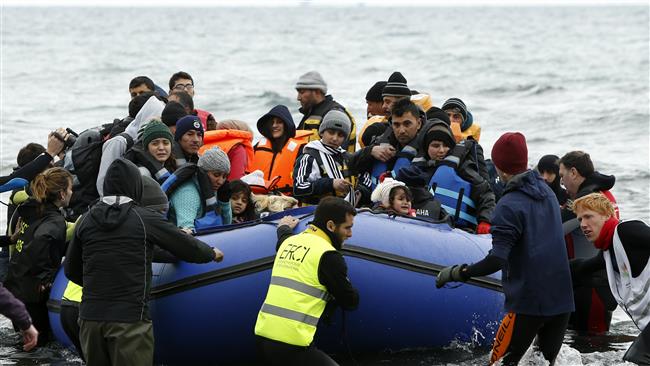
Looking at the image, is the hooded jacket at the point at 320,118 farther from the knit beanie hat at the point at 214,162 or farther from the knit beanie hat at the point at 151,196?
the knit beanie hat at the point at 151,196

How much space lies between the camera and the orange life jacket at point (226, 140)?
25.8ft

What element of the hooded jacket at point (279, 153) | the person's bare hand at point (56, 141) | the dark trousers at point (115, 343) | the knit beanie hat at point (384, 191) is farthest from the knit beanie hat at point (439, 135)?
the person's bare hand at point (56, 141)

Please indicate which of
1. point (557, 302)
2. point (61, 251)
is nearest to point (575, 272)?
point (557, 302)

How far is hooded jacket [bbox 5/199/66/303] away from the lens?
7.30 m

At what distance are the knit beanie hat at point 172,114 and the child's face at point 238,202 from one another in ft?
2.86

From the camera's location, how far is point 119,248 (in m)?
5.65

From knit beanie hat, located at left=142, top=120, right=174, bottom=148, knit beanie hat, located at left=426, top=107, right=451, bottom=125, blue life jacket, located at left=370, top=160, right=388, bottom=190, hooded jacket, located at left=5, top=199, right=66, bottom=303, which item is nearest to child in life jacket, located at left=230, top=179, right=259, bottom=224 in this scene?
knit beanie hat, located at left=142, top=120, right=174, bottom=148

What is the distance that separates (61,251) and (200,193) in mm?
1077

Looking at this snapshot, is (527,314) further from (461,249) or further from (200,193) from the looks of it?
(200,193)

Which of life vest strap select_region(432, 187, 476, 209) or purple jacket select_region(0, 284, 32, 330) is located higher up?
life vest strap select_region(432, 187, 476, 209)

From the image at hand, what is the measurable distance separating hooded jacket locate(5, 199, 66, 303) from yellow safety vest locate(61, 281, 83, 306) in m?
0.67

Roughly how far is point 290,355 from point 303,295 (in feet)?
1.01

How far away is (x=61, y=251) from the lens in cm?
747

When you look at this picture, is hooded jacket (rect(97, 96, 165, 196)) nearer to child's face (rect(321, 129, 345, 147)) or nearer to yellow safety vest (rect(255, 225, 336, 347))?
child's face (rect(321, 129, 345, 147))
